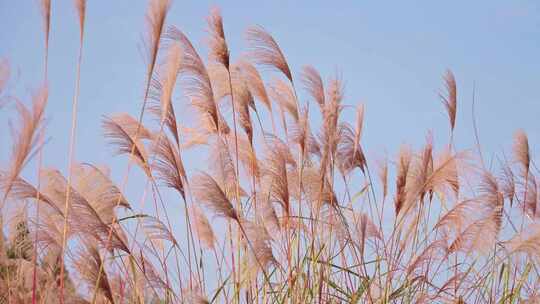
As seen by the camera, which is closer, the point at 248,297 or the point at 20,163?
the point at 20,163

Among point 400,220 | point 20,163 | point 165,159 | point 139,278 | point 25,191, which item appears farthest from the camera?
point 400,220

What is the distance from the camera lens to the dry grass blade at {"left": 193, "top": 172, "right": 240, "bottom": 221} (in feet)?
9.57

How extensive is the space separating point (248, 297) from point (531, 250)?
4.43 feet

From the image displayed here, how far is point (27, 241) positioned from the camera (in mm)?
3602

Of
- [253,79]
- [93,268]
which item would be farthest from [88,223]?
[253,79]

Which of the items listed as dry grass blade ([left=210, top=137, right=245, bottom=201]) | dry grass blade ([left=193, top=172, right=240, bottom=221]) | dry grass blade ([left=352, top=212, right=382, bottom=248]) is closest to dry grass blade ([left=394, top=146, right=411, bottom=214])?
dry grass blade ([left=352, top=212, right=382, bottom=248])

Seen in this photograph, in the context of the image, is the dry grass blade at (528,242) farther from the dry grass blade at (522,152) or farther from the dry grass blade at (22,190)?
the dry grass blade at (22,190)

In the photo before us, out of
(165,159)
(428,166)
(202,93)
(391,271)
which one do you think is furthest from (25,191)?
(428,166)

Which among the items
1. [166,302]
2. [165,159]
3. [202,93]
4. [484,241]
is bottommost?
[166,302]

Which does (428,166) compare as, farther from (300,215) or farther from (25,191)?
(25,191)

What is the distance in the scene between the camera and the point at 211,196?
2.92m

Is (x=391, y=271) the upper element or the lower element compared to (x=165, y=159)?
lower

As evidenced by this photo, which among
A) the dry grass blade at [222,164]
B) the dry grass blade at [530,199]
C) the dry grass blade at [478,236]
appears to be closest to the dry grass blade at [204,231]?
the dry grass blade at [222,164]

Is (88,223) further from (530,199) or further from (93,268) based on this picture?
(530,199)
